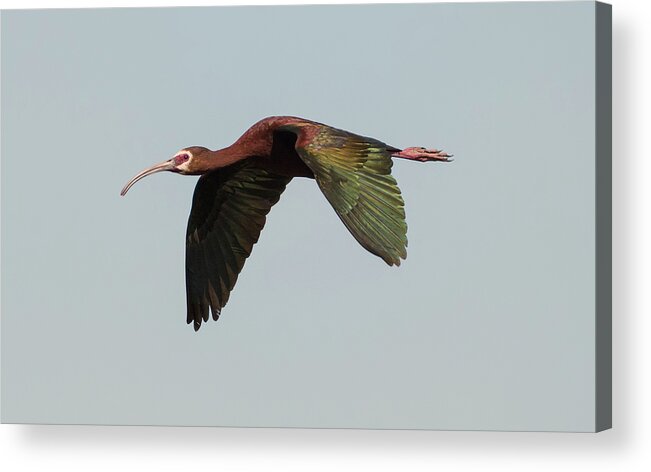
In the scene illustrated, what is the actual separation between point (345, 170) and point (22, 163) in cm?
162

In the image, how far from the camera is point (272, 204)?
310 inches

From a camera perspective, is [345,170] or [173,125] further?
[173,125]

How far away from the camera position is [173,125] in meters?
7.93

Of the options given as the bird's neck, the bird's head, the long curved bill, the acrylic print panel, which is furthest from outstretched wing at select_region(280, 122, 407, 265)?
the long curved bill

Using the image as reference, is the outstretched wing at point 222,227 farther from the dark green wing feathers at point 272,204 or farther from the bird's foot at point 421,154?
the bird's foot at point 421,154

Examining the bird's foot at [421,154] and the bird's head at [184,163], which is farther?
the bird's head at [184,163]

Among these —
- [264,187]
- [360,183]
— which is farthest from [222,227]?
[360,183]

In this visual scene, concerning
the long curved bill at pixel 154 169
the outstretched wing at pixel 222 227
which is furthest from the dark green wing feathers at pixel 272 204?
the long curved bill at pixel 154 169

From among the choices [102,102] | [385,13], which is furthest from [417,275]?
[102,102]

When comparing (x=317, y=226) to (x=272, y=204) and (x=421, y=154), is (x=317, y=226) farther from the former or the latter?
(x=421, y=154)

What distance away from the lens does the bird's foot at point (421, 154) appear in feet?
25.0

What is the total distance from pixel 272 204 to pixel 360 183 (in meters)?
0.69

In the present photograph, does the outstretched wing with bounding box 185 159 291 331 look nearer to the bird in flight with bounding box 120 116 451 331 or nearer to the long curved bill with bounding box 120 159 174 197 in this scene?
the bird in flight with bounding box 120 116 451 331

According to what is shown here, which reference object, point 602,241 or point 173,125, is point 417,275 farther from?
point 173,125
